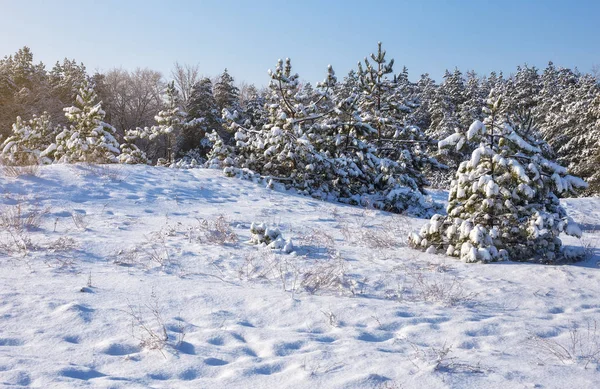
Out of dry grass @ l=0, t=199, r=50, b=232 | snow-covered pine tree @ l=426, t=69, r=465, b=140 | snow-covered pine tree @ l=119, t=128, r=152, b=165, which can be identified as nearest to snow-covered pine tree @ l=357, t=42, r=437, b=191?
snow-covered pine tree @ l=119, t=128, r=152, b=165

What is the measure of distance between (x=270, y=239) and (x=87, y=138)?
34.4 feet

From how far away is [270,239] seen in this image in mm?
6832

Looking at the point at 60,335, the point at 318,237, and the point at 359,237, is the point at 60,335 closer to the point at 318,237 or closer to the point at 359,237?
the point at 318,237

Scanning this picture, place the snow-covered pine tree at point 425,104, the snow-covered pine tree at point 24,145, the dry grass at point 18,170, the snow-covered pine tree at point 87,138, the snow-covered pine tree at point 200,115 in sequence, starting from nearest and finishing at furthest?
the dry grass at point 18,170
the snow-covered pine tree at point 24,145
the snow-covered pine tree at point 87,138
the snow-covered pine tree at point 200,115
the snow-covered pine tree at point 425,104

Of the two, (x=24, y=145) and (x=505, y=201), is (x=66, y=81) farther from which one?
(x=505, y=201)

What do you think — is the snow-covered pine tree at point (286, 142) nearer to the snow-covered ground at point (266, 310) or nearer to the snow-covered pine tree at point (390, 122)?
the snow-covered pine tree at point (390, 122)

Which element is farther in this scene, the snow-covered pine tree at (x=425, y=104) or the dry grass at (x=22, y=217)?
the snow-covered pine tree at (x=425, y=104)

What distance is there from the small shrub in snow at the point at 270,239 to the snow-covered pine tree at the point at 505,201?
2619 mm

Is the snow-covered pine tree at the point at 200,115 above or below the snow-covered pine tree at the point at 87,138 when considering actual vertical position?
above

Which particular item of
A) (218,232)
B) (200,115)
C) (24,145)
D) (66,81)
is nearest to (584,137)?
(218,232)

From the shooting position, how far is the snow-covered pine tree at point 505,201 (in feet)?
21.2

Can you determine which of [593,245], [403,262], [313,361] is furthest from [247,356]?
[593,245]

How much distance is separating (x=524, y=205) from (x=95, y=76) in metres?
48.5

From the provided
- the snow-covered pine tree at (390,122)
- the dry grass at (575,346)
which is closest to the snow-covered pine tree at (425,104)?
the snow-covered pine tree at (390,122)
